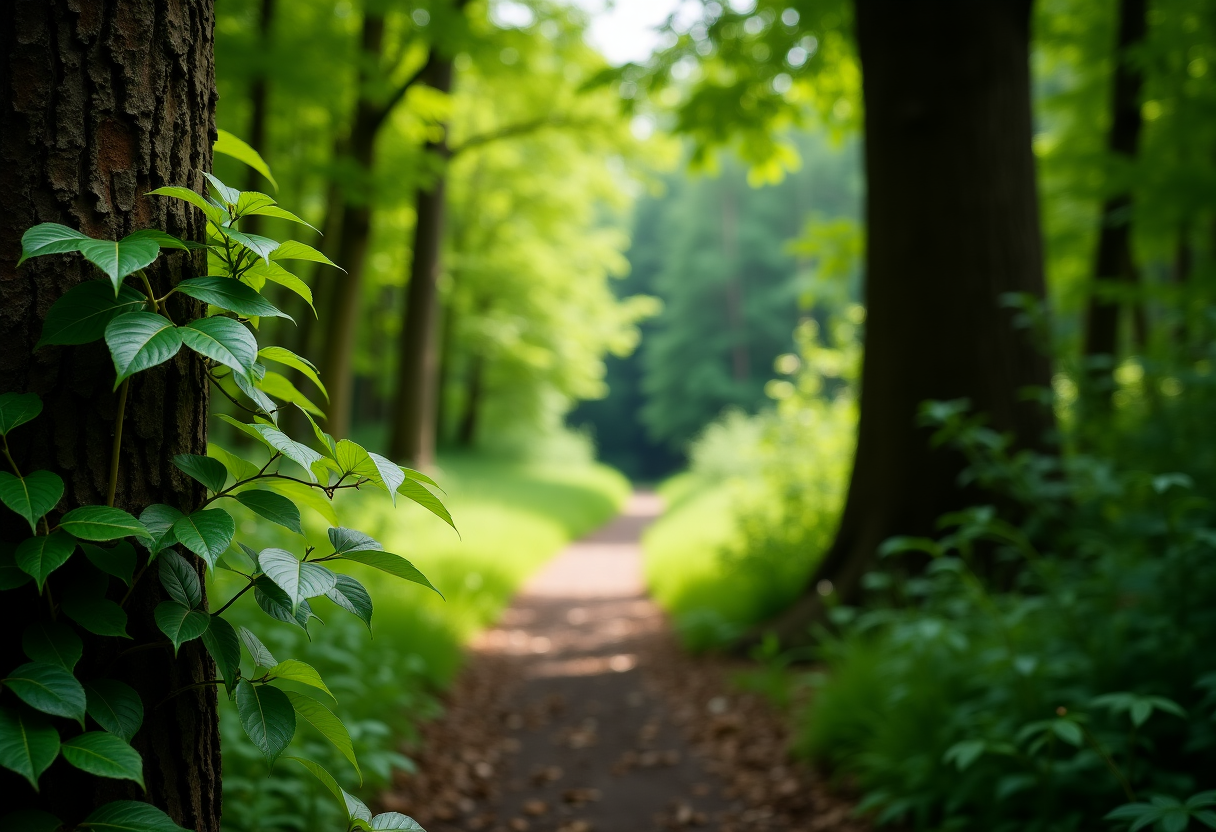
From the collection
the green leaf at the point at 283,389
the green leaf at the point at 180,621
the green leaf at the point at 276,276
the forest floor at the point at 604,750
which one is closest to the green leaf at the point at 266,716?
the green leaf at the point at 180,621

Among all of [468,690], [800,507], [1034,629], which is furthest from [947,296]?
[468,690]

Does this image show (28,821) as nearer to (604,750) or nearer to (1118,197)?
(604,750)

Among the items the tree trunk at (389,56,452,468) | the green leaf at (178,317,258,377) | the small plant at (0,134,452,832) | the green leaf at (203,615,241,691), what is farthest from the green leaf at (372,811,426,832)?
the tree trunk at (389,56,452,468)

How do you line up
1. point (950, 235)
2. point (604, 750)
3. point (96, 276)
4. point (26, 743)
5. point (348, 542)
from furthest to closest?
point (950, 235)
point (604, 750)
point (348, 542)
point (96, 276)
point (26, 743)

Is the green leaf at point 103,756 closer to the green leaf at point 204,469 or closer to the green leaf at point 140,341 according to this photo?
the green leaf at point 204,469

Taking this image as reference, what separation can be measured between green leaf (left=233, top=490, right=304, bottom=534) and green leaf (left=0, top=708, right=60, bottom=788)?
39 centimetres

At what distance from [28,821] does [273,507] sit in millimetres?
518

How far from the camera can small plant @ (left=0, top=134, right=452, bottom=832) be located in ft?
3.48

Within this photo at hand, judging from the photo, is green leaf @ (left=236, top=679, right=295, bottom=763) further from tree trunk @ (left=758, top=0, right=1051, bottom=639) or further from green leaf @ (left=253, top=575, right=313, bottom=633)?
tree trunk @ (left=758, top=0, right=1051, bottom=639)

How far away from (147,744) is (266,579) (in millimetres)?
347

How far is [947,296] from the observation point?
422 centimetres

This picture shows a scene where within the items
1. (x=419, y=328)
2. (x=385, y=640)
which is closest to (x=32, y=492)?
(x=385, y=640)

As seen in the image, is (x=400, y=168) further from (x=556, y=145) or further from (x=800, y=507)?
(x=556, y=145)

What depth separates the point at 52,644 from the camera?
1131 mm
